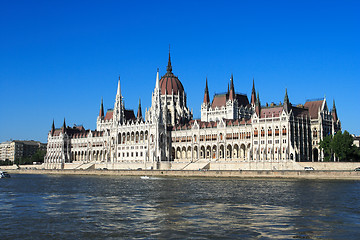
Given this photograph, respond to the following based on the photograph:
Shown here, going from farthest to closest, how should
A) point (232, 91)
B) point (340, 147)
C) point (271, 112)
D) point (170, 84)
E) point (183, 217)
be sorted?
point (170, 84)
point (232, 91)
point (271, 112)
point (340, 147)
point (183, 217)

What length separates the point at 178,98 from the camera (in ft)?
535

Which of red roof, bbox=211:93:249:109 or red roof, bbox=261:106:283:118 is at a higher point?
red roof, bbox=211:93:249:109

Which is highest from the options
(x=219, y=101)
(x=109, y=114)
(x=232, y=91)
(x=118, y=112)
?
(x=232, y=91)

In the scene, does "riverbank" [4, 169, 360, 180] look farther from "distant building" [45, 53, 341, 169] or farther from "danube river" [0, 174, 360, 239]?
"danube river" [0, 174, 360, 239]

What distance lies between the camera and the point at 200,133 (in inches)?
5399

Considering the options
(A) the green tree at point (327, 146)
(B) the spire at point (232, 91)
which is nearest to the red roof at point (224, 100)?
(B) the spire at point (232, 91)

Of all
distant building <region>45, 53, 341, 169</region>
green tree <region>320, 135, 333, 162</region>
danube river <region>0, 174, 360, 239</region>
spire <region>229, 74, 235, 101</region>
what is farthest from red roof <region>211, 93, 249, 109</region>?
danube river <region>0, 174, 360, 239</region>

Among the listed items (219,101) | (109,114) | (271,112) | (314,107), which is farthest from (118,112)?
(314,107)

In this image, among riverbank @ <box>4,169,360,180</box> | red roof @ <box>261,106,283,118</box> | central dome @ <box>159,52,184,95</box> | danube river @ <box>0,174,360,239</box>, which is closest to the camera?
danube river @ <box>0,174,360,239</box>

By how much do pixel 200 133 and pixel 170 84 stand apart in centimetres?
3433

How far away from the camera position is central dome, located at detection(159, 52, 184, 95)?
164050 millimetres

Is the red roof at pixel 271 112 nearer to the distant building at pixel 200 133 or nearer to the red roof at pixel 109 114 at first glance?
the distant building at pixel 200 133

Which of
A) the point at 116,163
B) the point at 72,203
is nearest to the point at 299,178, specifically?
the point at 72,203

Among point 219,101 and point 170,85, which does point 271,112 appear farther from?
point 170,85
